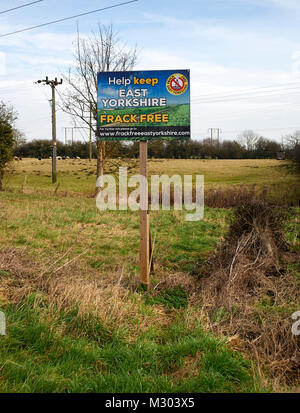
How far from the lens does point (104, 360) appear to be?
426 centimetres

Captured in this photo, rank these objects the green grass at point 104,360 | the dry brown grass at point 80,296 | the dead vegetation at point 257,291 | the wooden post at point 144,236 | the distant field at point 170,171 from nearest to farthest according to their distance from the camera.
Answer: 1. the green grass at point 104,360
2. the dead vegetation at point 257,291
3. the dry brown grass at point 80,296
4. the wooden post at point 144,236
5. the distant field at point 170,171

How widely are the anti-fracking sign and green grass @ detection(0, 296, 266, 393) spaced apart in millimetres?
3493

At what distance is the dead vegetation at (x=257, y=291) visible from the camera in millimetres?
4734

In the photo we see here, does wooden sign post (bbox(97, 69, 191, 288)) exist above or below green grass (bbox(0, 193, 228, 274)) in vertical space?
above

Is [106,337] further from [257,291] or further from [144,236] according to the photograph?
[257,291]

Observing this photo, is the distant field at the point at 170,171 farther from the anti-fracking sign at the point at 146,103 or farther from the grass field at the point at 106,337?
the grass field at the point at 106,337

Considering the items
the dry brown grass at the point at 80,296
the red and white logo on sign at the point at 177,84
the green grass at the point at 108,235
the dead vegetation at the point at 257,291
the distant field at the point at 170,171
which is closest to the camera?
the dead vegetation at the point at 257,291

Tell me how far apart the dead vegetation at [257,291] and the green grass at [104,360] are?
0.45 metres

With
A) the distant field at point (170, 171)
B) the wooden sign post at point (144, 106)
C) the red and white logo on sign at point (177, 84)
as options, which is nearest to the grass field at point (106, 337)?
the wooden sign post at point (144, 106)

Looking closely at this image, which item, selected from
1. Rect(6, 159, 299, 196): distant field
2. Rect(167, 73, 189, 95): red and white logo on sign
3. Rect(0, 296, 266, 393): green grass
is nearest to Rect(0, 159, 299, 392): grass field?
Rect(0, 296, 266, 393): green grass

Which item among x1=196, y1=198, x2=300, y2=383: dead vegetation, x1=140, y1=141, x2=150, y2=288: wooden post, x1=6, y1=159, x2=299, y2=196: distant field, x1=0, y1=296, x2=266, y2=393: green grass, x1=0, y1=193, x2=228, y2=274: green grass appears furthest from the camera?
x1=6, y1=159, x2=299, y2=196: distant field

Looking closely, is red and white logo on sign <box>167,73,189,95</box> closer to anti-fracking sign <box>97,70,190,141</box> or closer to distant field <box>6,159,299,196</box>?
anti-fracking sign <box>97,70,190,141</box>

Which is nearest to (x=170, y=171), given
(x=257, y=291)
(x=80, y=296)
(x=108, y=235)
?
(x=108, y=235)

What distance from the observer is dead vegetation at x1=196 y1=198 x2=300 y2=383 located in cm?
473
